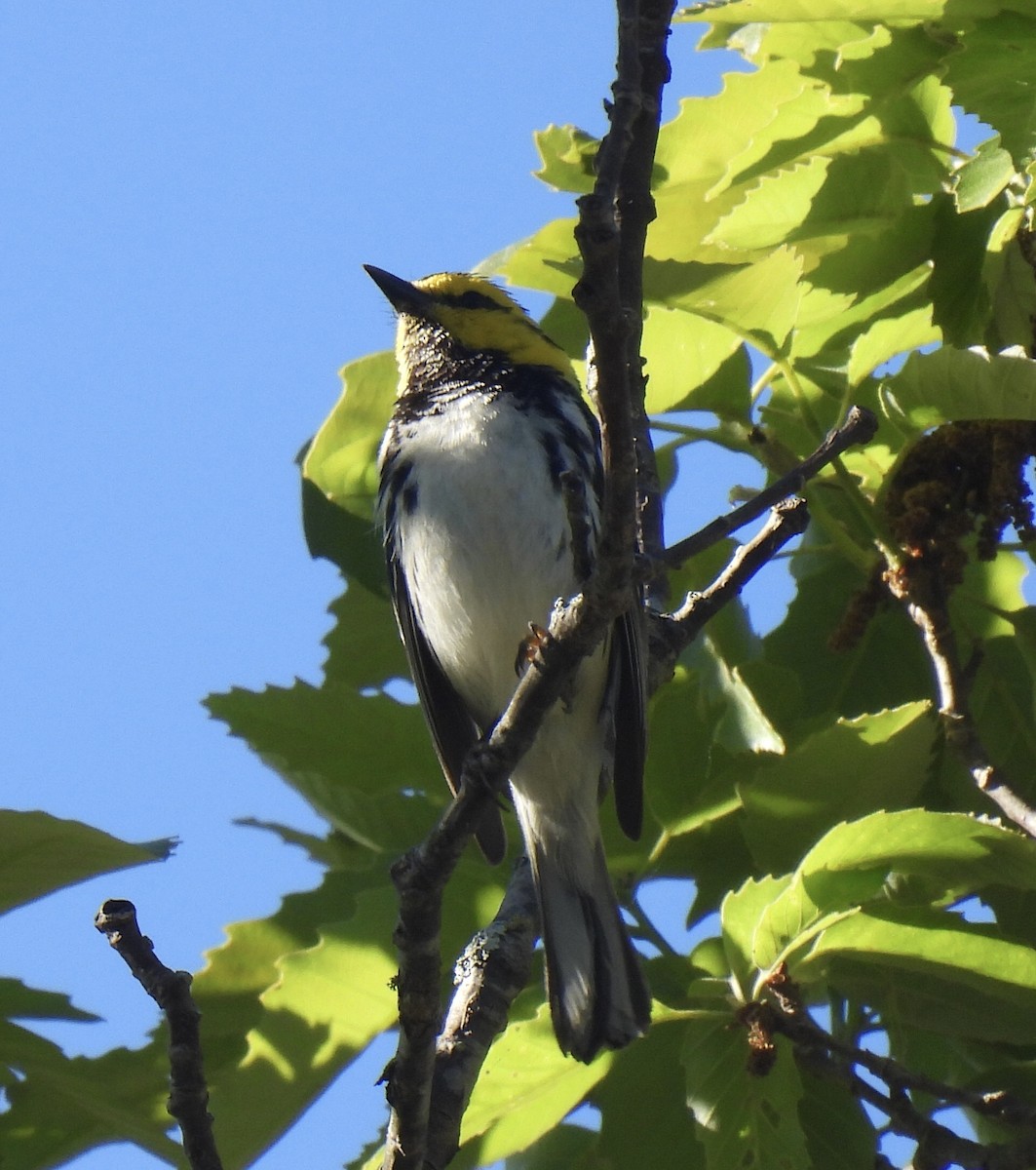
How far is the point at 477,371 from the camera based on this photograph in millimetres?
3738

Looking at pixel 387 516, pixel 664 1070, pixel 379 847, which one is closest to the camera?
pixel 664 1070

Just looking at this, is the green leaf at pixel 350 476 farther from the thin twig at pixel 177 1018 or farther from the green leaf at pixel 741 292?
the thin twig at pixel 177 1018

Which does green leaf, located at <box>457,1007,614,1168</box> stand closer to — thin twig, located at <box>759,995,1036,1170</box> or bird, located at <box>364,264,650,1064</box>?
Result: thin twig, located at <box>759,995,1036,1170</box>

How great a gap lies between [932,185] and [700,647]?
931 mm

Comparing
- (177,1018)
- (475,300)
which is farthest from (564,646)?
(475,300)

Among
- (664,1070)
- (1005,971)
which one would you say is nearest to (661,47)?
(1005,971)

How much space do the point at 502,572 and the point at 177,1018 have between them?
1824mm

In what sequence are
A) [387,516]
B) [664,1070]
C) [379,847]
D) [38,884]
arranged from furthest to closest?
[387,516], [379,847], [664,1070], [38,884]

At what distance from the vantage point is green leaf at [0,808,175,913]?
2.13 metres

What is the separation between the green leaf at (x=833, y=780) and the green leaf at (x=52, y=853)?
0.96 m

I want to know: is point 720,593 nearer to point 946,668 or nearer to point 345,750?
point 946,668

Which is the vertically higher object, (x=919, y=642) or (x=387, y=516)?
(x=387, y=516)

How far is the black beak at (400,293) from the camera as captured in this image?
4.05 meters

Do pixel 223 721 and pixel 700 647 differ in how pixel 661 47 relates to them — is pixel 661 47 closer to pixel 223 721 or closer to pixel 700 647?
pixel 700 647
